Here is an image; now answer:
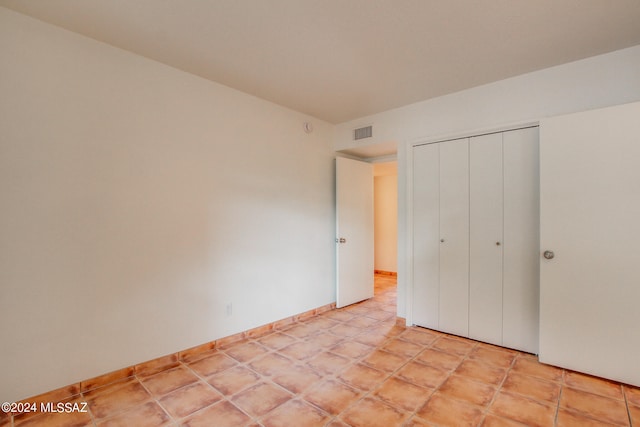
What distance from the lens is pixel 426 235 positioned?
11.0 feet

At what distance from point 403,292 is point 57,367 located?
10.4ft

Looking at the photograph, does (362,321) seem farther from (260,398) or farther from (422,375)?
(260,398)

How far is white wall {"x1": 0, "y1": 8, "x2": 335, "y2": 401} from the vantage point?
6.33 ft

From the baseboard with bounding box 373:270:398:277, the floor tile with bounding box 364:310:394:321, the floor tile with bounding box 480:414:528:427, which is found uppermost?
the floor tile with bounding box 480:414:528:427

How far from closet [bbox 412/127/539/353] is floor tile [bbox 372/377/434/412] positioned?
A: 4.01 feet

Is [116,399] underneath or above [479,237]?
underneath

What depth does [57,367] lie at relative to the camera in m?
2.04

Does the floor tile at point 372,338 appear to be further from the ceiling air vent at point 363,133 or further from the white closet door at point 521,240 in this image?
the ceiling air vent at point 363,133

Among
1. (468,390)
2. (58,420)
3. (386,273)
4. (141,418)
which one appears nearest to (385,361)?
(468,390)

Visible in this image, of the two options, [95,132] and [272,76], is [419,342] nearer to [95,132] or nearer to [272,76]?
[272,76]

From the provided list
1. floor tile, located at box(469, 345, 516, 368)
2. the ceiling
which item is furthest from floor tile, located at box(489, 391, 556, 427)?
the ceiling

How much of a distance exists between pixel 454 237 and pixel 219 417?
266cm

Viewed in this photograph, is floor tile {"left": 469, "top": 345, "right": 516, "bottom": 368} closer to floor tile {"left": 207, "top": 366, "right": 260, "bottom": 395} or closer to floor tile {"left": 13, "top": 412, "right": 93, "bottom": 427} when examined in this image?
floor tile {"left": 207, "top": 366, "right": 260, "bottom": 395}

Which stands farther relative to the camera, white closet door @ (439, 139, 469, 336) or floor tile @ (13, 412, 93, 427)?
white closet door @ (439, 139, 469, 336)
